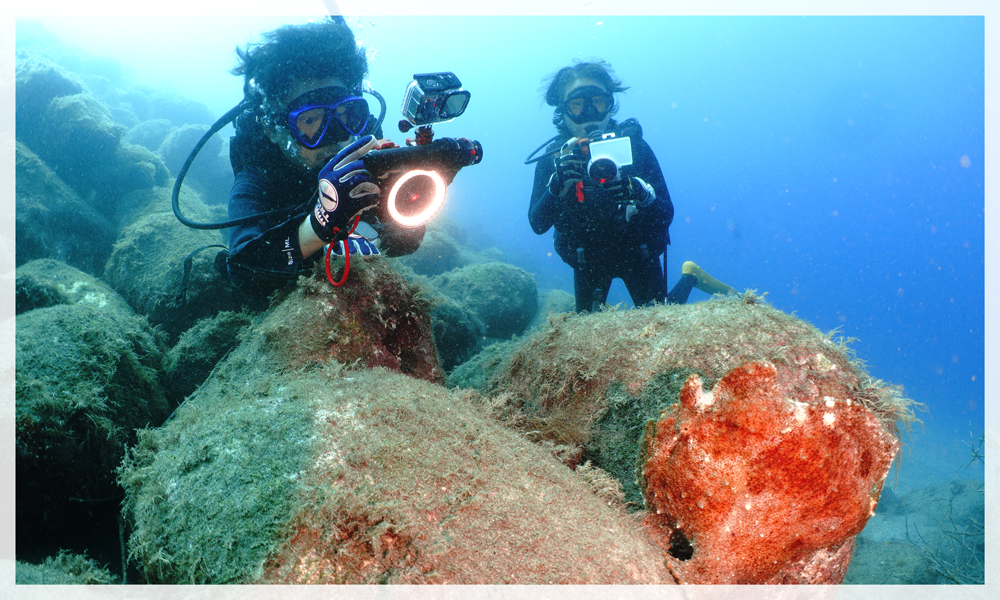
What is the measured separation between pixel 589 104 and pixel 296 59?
13.3ft

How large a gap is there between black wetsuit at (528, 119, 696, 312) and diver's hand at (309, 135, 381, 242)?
3655 millimetres

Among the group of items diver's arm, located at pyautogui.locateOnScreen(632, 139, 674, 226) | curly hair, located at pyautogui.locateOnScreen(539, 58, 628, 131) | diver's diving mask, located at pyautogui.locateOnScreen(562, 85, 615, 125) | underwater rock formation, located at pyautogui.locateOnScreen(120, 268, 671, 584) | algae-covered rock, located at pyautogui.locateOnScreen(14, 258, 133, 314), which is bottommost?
algae-covered rock, located at pyautogui.locateOnScreen(14, 258, 133, 314)

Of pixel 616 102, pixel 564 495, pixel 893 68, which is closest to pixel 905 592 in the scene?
pixel 564 495

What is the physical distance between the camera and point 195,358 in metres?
3.28

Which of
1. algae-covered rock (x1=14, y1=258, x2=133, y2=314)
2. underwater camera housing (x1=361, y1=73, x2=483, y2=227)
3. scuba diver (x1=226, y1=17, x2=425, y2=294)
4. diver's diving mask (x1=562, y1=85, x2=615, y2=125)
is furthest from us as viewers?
diver's diving mask (x1=562, y1=85, x2=615, y2=125)

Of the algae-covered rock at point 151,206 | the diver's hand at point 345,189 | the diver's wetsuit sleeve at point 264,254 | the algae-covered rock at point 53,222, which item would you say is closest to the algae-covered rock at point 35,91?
the algae-covered rock at point 53,222

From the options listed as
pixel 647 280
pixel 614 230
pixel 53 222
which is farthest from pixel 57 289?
pixel 647 280

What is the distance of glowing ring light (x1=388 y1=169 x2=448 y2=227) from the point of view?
2016mm

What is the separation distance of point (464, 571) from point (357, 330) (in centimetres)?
188

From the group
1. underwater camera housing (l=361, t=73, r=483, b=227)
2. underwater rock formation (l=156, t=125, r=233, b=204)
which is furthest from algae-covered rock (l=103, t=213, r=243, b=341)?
underwater rock formation (l=156, t=125, r=233, b=204)

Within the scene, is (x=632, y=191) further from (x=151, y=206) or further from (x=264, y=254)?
(x=151, y=206)

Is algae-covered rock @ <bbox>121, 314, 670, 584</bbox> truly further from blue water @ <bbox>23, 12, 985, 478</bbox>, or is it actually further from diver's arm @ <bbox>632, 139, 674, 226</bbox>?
blue water @ <bbox>23, 12, 985, 478</bbox>

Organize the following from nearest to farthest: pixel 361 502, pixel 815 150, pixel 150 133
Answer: pixel 361 502 < pixel 150 133 < pixel 815 150

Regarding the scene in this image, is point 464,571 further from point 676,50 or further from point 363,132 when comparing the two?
point 676,50
